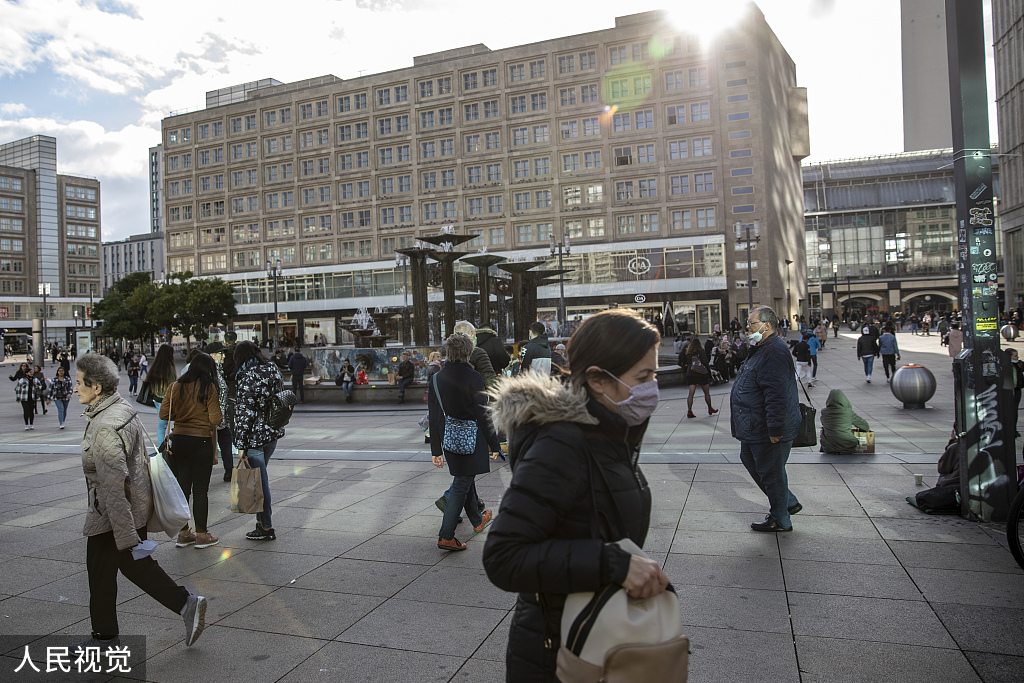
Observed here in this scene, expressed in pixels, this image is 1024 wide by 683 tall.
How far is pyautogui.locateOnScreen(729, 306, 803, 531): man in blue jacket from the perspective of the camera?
17.8ft

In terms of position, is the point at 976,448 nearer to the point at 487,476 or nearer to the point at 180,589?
the point at 487,476

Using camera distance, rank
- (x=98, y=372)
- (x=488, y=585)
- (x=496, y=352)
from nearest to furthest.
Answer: (x=98, y=372)
(x=488, y=585)
(x=496, y=352)

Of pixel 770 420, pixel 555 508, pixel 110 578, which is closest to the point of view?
pixel 555 508

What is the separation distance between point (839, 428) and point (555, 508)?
8.02m

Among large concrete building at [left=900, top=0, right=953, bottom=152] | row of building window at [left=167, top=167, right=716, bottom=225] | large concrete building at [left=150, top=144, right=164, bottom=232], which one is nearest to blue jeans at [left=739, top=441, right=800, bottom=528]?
row of building window at [left=167, top=167, right=716, bottom=225]

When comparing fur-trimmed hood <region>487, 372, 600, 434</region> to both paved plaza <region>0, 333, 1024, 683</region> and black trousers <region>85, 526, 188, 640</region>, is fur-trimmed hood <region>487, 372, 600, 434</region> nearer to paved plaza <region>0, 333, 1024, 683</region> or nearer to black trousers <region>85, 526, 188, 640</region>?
paved plaza <region>0, 333, 1024, 683</region>

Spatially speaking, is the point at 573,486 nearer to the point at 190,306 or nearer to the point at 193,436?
the point at 193,436

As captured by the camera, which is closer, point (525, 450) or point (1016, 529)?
point (525, 450)

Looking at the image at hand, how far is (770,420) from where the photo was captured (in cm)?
542

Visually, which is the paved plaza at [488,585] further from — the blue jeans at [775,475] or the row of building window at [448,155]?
the row of building window at [448,155]

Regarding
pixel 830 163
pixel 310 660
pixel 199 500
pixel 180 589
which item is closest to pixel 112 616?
pixel 180 589

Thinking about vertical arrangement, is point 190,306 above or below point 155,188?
below

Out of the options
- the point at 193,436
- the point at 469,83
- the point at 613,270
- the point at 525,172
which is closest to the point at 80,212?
the point at 469,83

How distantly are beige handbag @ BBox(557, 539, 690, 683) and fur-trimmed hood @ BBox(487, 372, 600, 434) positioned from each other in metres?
0.41
